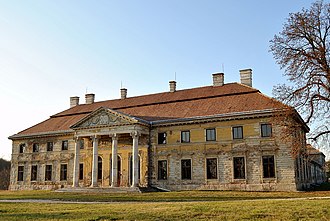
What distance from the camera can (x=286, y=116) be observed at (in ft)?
76.1

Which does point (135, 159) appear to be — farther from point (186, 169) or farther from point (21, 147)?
point (21, 147)

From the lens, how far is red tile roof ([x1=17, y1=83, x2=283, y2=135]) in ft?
98.5

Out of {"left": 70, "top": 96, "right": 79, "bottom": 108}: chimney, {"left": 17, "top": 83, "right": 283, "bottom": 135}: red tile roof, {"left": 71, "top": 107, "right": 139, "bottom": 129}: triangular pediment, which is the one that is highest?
{"left": 70, "top": 96, "right": 79, "bottom": 108}: chimney

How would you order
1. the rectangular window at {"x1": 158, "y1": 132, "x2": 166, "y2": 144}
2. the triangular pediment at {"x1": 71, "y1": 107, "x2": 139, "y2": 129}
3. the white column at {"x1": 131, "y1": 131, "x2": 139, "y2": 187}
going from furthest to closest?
the rectangular window at {"x1": 158, "y1": 132, "x2": 166, "y2": 144} < the triangular pediment at {"x1": 71, "y1": 107, "x2": 139, "y2": 129} < the white column at {"x1": 131, "y1": 131, "x2": 139, "y2": 187}

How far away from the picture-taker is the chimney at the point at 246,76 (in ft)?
111

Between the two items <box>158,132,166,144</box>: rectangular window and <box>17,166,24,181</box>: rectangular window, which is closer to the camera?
<box>158,132,166,144</box>: rectangular window

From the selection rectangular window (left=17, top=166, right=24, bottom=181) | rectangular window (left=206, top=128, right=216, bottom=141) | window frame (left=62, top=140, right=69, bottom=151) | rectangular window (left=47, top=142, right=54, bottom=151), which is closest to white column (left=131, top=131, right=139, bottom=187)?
rectangular window (left=206, top=128, right=216, bottom=141)

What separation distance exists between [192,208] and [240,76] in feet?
74.2

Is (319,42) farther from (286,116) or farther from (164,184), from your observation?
(164,184)

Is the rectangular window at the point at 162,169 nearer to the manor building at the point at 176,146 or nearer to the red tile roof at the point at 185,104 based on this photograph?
the manor building at the point at 176,146

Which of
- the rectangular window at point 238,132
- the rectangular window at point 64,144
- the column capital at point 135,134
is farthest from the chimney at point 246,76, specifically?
the rectangular window at point 64,144

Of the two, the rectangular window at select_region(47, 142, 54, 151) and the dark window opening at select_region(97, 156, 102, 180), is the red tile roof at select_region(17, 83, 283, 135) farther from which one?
the dark window opening at select_region(97, 156, 102, 180)

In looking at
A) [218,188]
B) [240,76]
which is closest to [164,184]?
[218,188]

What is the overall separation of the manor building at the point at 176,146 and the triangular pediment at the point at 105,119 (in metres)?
0.09
